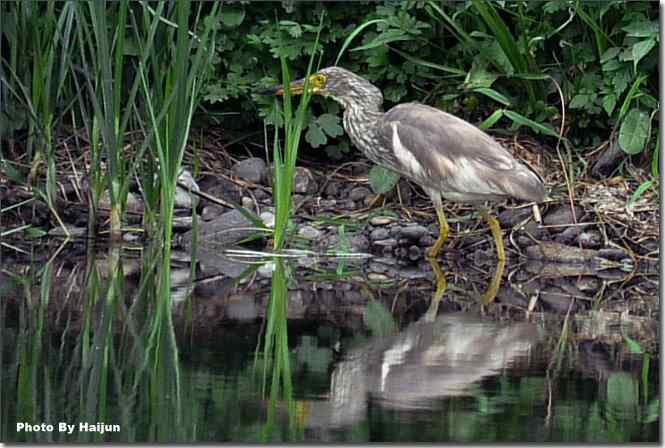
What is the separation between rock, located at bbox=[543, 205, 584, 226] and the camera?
7254 mm

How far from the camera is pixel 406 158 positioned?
6844mm

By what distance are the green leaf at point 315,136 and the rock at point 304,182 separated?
184 millimetres

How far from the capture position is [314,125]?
324 inches

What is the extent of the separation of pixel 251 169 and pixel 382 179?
0.95m

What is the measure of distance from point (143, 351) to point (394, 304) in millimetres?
1372

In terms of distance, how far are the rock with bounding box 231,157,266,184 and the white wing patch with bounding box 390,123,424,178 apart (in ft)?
4.83

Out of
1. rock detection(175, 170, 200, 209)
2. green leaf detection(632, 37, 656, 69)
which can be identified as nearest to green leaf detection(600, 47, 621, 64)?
green leaf detection(632, 37, 656, 69)

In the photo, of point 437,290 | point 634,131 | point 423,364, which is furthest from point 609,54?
point 423,364

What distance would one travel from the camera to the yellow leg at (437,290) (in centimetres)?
512

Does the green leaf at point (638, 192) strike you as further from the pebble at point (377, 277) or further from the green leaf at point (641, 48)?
the pebble at point (377, 277)

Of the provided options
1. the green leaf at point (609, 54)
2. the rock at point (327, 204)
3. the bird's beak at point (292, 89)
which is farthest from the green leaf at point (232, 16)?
the green leaf at point (609, 54)

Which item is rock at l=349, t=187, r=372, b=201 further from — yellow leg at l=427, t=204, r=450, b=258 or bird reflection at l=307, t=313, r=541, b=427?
bird reflection at l=307, t=313, r=541, b=427

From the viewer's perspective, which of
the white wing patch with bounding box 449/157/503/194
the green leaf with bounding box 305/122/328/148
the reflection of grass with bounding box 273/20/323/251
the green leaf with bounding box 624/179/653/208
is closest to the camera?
the reflection of grass with bounding box 273/20/323/251

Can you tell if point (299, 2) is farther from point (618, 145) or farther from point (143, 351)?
point (143, 351)
